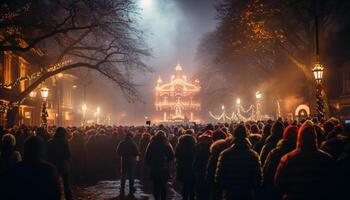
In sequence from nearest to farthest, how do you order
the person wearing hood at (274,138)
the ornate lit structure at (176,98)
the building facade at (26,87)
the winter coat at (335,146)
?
the winter coat at (335,146), the person wearing hood at (274,138), the building facade at (26,87), the ornate lit structure at (176,98)

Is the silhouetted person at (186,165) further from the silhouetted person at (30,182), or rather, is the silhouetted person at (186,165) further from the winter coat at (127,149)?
the silhouetted person at (30,182)

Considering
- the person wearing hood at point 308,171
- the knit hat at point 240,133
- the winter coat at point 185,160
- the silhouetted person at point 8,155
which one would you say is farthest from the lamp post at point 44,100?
the person wearing hood at point 308,171

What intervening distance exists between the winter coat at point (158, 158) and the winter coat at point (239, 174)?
14.5ft

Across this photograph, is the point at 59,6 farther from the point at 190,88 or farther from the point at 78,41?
the point at 190,88

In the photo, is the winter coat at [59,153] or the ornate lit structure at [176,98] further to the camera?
the ornate lit structure at [176,98]

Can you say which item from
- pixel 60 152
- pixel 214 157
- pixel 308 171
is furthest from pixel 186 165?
pixel 308 171

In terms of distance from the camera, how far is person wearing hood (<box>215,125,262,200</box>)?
6.75m

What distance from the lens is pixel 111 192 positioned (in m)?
15.1

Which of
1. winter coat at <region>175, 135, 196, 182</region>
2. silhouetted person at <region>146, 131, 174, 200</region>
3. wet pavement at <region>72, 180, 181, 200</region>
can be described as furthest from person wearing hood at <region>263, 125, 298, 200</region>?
wet pavement at <region>72, 180, 181, 200</region>

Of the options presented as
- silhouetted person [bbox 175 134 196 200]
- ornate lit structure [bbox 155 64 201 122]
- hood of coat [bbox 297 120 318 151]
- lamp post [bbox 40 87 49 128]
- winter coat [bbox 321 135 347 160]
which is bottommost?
silhouetted person [bbox 175 134 196 200]

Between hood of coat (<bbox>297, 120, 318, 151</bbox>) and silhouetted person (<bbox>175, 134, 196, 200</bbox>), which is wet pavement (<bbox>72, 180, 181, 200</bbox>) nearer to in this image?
silhouetted person (<bbox>175, 134, 196, 200</bbox>)

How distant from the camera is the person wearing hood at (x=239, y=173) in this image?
6.75m

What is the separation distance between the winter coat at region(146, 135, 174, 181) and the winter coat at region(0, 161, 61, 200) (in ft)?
18.6

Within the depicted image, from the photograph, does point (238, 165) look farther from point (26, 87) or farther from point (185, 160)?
point (26, 87)
